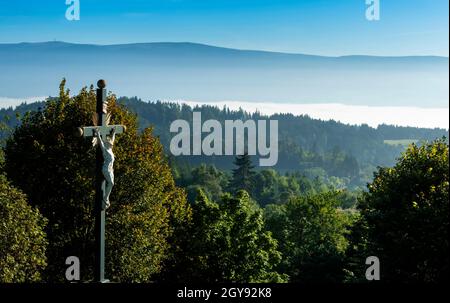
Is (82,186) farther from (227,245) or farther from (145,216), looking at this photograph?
(227,245)

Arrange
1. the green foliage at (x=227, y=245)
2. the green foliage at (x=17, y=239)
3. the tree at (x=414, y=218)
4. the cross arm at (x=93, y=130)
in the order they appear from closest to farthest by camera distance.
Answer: the cross arm at (x=93, y=130)
the green foliage at (x=17, y=239)
the tree at (x=414, y=218)
the green foliage at (x=227, y=245)

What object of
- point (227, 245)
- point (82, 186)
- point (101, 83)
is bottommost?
point (227, 245)

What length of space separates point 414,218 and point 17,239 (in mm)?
15478

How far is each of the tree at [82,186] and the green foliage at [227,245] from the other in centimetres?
602

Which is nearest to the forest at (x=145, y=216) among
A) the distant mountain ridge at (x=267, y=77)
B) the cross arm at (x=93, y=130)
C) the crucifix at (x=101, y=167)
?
the crucifix at (x=101, y=167)

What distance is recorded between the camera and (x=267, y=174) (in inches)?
7579

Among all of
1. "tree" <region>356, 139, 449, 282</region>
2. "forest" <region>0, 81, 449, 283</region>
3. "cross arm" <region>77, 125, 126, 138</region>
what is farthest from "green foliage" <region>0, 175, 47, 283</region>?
"tree" <region>356, 139, 449, 282</region>

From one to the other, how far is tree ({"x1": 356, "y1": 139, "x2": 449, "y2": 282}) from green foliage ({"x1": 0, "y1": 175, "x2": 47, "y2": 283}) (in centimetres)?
1402

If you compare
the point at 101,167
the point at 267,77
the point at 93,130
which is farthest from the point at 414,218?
the point at 267,77

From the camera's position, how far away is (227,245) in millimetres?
39219

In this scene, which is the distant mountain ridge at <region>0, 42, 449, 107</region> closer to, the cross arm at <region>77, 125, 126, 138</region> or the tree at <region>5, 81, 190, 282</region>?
the tree at <region>5, 81, 190, 282</region>

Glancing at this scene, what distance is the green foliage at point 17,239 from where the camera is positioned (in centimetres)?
2278

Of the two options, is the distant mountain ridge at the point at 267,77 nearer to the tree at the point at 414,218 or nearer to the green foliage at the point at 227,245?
the green foliage at the point at 227,245
